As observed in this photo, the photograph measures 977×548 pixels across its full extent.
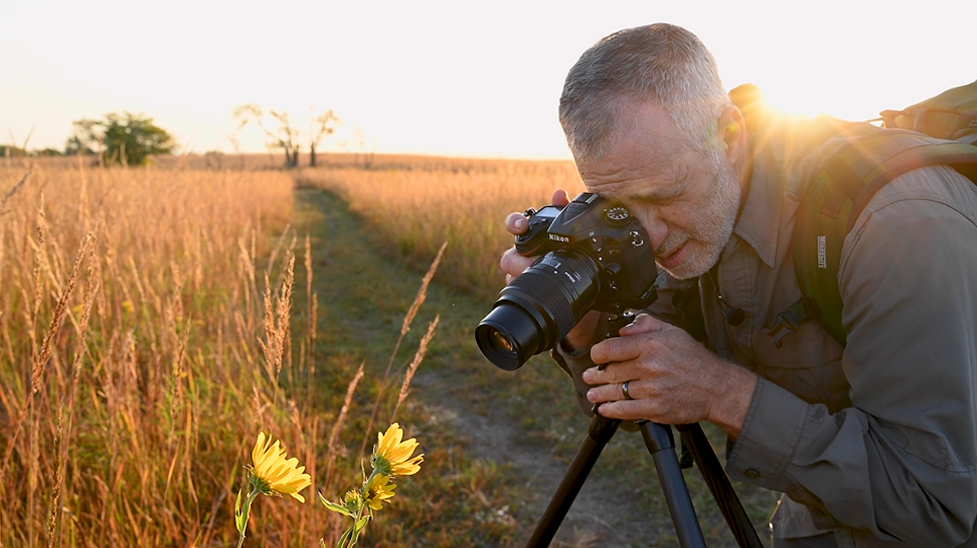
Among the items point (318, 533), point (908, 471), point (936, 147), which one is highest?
point (936, 147)

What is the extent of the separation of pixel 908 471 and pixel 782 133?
2.56 ft

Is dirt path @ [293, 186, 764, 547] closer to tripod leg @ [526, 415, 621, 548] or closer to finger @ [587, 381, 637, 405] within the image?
tripod leg @ [526, 415, 621, 548]

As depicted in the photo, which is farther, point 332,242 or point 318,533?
point 332,242

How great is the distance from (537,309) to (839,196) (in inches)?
24.9

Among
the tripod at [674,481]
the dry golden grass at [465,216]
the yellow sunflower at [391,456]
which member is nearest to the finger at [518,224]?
the tripod at [674,481]

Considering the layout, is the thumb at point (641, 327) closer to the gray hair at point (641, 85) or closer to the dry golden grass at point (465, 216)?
the gray hair at point (641, 85)

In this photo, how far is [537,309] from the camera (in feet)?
3.51

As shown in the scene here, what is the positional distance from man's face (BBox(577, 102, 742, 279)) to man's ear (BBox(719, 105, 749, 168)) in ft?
0.12

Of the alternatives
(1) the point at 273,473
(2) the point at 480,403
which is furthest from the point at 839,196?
(2) the point at 480,403

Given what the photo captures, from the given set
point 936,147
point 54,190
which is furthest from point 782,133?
point 54,190

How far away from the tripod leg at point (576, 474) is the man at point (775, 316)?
2.3 inches

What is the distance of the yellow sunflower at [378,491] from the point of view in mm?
614

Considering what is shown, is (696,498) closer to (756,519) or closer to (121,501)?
(756,519)

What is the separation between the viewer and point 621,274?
1.24 m
